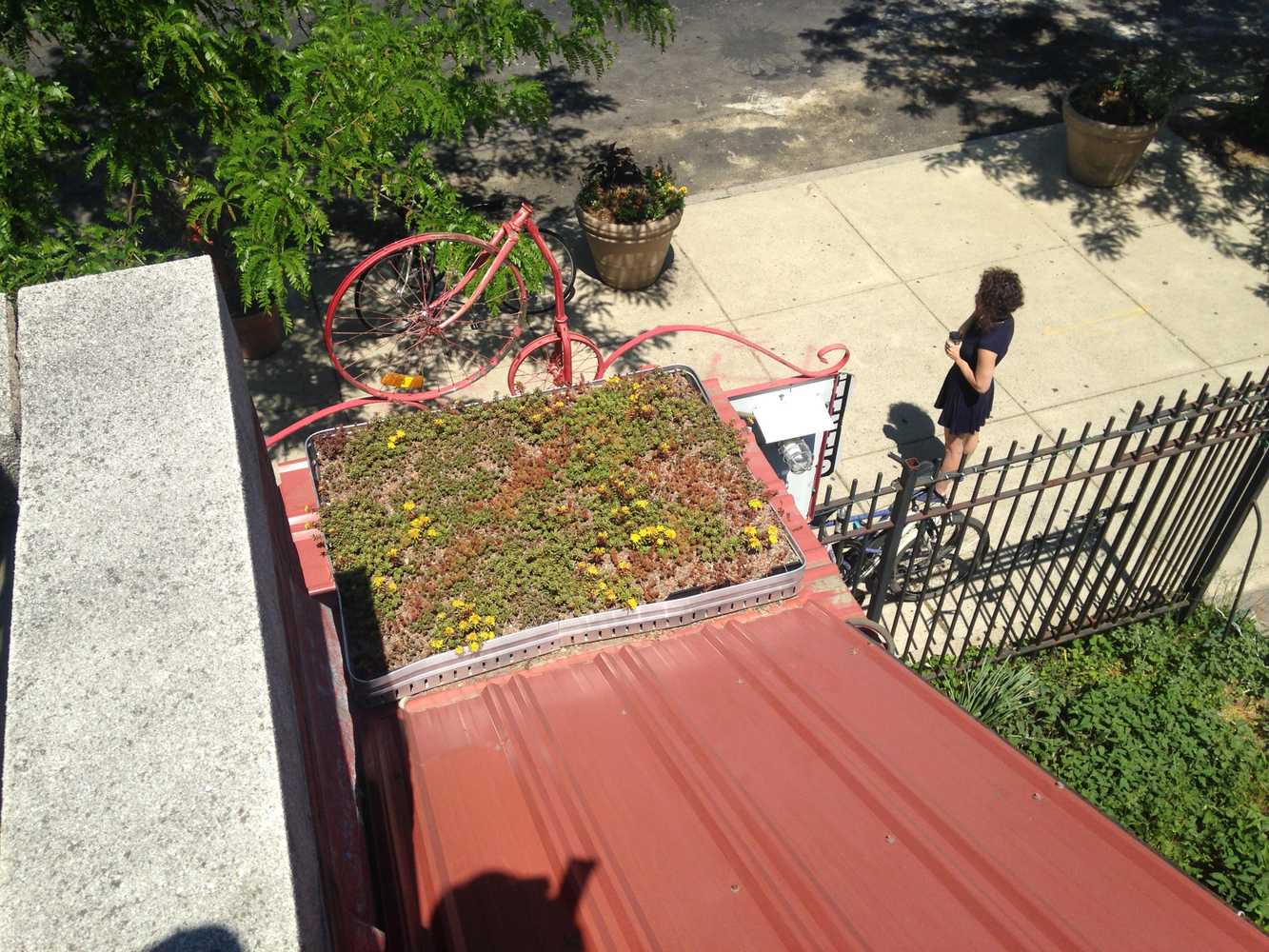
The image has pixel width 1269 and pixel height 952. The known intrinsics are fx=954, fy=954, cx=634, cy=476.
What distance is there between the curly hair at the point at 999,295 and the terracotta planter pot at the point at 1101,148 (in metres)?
5.40

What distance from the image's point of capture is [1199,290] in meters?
9.11

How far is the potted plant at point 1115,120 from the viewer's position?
9773 millimetres

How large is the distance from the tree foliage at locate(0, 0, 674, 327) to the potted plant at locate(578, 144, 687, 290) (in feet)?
8.45

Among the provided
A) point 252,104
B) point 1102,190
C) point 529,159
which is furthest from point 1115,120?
point 252,104

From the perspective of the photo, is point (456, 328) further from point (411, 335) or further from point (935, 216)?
point (935, 216)

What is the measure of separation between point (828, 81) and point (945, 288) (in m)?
4.78

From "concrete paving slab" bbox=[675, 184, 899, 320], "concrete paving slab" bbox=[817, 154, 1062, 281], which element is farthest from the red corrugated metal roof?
"concrete paving slab" bbox=[817, 154, 1062, 281]

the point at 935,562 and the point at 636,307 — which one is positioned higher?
the point at 935,562

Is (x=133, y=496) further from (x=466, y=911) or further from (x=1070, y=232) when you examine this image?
(x=1070, y=232)

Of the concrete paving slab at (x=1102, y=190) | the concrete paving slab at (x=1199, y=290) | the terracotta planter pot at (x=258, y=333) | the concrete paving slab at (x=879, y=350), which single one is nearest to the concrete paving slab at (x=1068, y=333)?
the concrete paving slab at (x=1199, y=290)

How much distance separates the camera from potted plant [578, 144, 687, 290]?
8438mm

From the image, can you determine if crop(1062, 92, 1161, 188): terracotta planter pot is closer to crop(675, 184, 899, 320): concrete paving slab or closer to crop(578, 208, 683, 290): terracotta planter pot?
crop(675, 184, 899, 320): concrete paving slab

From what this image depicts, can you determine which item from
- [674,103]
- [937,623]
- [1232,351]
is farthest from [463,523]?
[674,103]

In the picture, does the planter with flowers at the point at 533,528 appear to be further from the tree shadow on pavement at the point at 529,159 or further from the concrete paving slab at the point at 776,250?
the tree shadow on pavement at the point at 529,159
